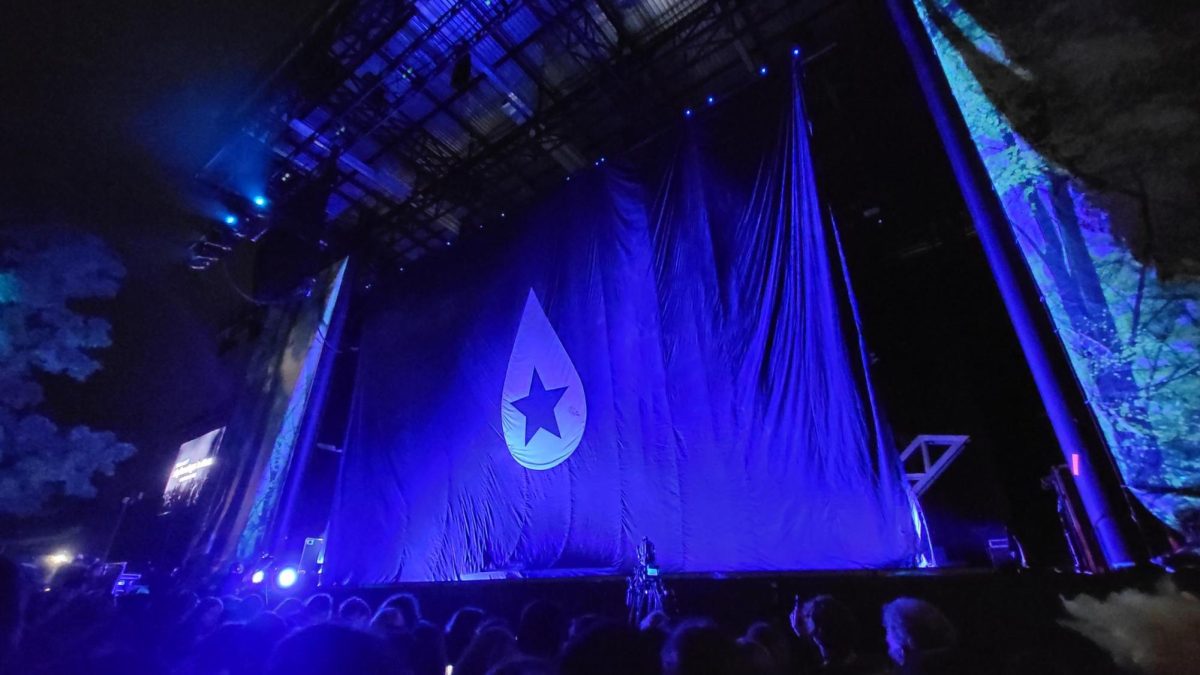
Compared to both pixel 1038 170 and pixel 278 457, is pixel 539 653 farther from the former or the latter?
pixel 278 457

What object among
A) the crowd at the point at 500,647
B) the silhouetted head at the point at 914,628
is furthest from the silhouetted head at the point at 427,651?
the silhouetted head at the point at 914,628

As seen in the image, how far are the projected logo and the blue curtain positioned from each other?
0.06 feet

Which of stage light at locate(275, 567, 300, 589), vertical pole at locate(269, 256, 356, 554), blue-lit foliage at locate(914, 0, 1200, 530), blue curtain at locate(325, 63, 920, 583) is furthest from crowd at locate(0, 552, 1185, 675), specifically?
vertical pole at locate(269, 256, 356, 554)

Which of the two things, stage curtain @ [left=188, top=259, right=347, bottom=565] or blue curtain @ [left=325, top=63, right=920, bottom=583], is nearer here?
blue curtain @ [left=325, top=63, right=920, bottom=583]

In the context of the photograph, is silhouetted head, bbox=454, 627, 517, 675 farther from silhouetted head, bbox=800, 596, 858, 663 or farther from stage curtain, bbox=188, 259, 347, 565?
stage curtain, bbox=188, 259, 347, 565

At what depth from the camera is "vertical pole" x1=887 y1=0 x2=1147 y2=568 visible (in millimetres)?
2152

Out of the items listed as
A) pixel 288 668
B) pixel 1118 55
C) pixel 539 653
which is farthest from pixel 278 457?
pixel 1118 55

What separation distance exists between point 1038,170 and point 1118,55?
1.99 ft

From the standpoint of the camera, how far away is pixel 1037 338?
256cm

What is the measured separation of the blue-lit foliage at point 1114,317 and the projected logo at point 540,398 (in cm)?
307

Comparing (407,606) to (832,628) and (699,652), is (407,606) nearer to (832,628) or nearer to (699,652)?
(832,628)

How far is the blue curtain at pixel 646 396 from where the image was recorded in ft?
10.6

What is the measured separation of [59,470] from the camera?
8.02 meters

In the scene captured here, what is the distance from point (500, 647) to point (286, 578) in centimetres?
590
